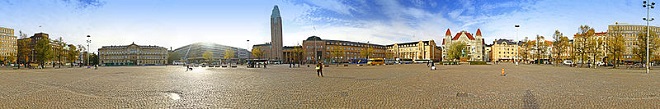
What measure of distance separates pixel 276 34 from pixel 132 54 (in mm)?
78097

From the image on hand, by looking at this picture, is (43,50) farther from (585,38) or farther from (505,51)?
(505,51)

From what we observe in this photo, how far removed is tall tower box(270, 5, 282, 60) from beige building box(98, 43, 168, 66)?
6093cm

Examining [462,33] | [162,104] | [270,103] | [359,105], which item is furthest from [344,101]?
[462,33]

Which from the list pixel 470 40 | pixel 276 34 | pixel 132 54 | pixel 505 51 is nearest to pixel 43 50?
pixel 276 34

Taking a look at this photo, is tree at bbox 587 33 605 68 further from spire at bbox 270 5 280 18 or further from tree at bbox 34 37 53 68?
spire at bbox 270 5 280 18

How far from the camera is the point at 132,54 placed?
18212cm

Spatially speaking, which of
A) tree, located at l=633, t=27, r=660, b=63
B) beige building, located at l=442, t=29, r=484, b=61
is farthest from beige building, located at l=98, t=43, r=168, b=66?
tree, located at l=633, t=27, r=660, b=63

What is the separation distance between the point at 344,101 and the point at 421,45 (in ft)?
614

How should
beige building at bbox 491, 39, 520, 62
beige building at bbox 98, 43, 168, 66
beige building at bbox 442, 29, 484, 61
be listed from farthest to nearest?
beige building at bbox 491, 39, 520, 62, beige building at bbox 98, 43, 168, 66, beige building at bbox 442, 29, 484, 61

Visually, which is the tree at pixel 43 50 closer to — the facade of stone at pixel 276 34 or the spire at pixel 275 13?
the facade of stone at pixel 276 34

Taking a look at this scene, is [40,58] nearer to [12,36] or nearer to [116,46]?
[12,36]

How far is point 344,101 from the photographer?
10594 millimetres

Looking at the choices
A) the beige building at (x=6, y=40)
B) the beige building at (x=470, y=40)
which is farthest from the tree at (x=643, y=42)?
the beige building at (x=6, y=40)

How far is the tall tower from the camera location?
150250 millimetres
